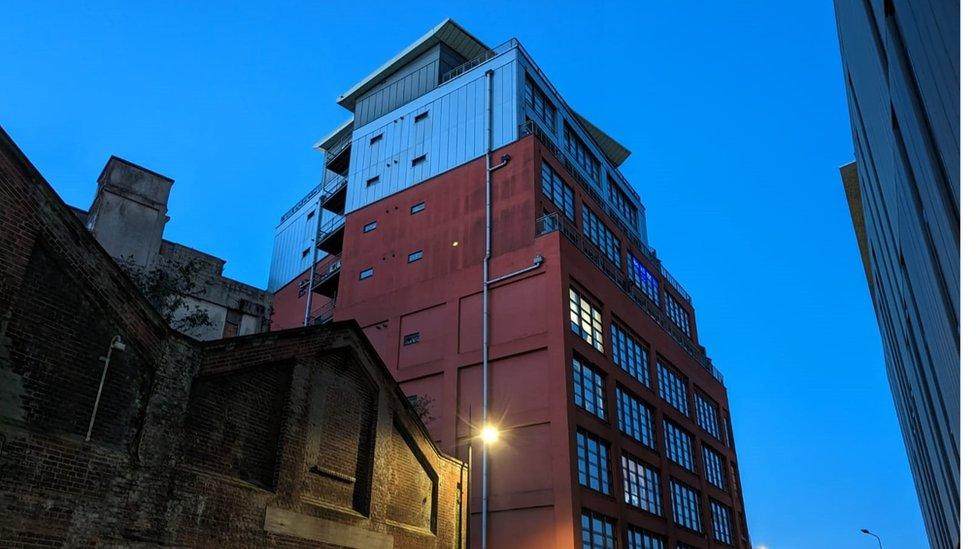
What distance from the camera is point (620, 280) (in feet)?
132

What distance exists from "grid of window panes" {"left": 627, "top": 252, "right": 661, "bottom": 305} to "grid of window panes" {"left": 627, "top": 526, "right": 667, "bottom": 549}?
15646mm

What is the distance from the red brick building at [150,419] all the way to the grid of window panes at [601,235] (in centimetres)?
2526

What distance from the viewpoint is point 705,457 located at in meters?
46.1

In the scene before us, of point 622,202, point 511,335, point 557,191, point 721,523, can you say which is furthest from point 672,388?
point 511,335

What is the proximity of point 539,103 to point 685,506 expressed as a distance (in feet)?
81.9

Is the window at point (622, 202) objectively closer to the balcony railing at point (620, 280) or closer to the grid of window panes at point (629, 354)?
the balcony railing at point (620, 280)

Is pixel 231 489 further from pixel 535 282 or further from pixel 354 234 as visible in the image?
pixel 354 234

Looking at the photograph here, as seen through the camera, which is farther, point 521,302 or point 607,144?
point 607,144

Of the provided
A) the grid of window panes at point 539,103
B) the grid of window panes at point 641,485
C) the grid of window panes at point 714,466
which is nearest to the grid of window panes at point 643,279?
the grid of window panes at point 539,103

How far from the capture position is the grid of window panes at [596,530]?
28922 mm

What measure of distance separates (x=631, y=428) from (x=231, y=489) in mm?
26217

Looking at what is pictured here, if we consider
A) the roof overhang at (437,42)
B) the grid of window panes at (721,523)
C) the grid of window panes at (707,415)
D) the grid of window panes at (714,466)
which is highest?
the roof overhang at (437,42)

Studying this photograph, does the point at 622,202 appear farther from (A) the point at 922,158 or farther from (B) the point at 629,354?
(A) the point at 922,158

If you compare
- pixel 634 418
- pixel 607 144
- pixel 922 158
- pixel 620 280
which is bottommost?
pixel 922 158
